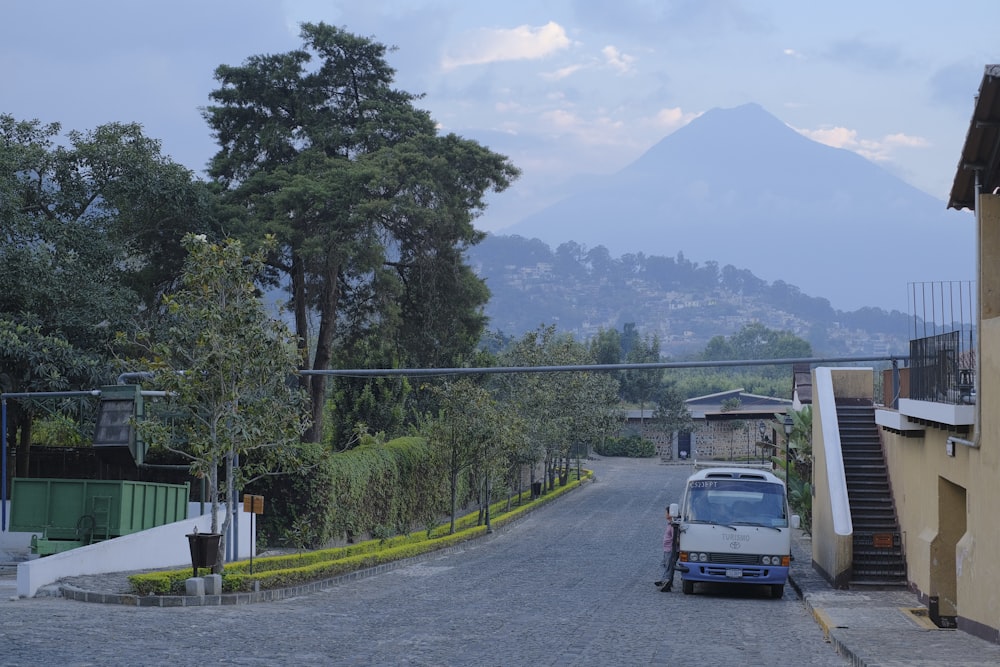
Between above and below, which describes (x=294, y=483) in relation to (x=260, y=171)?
below

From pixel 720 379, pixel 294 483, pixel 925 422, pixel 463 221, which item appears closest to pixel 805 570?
pixel 925 422

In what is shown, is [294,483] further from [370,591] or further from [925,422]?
[925,422]

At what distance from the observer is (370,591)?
22.4m

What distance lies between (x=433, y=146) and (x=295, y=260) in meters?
6.36

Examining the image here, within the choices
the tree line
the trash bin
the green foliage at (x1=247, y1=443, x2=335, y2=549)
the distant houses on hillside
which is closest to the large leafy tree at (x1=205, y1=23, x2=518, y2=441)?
the tree line

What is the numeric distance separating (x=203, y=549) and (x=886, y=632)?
11.7m

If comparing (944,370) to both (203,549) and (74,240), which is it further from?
(74,240)

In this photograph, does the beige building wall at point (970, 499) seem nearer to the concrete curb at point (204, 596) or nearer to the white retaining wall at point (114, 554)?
the concrete curb at point (204, 596)

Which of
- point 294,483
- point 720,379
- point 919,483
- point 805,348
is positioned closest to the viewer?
point 919,483

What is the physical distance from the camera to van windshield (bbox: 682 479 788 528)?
21.3m

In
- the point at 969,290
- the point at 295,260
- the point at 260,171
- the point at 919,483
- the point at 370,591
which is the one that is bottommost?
the point at 370,591

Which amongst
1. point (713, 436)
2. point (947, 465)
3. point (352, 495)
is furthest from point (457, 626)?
point (713, 436)

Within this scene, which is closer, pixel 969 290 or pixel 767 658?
pixel 767 658

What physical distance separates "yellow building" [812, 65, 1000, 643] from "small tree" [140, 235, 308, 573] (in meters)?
11.2
